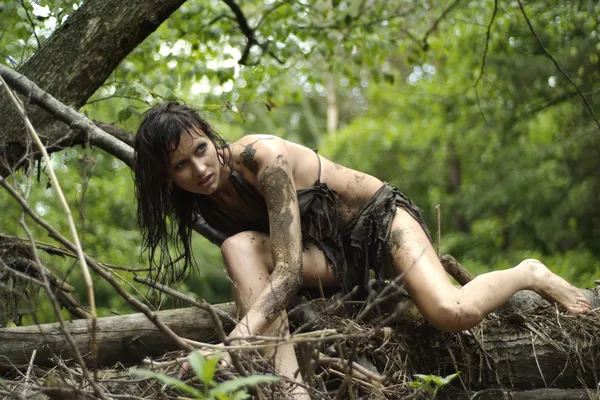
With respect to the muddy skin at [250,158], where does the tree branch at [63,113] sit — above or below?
above

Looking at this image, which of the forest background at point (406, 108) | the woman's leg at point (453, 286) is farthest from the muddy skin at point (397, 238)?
the forest background at point (406, 108)

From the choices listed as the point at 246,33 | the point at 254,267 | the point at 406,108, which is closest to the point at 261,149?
the point at 254,267

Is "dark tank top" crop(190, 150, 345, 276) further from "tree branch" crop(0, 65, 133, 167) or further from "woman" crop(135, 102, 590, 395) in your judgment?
"tree branch" crop(0, 65, 133, 167)

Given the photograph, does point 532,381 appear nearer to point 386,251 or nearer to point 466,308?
point 466,308

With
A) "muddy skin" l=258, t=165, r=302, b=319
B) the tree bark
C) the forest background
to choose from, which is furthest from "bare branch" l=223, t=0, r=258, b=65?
"muddy skin" l=258, t=165, r=302, b=319

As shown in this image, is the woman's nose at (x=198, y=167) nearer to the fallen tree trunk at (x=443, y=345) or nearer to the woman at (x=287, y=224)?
the woman at (x=287, y=224)

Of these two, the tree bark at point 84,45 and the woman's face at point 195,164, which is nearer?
the woman's face at point 195,164

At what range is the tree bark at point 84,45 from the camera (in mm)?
3803

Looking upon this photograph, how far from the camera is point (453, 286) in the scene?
3.13 meters

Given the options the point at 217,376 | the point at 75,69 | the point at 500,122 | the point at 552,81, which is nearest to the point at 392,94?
the point at 500,122

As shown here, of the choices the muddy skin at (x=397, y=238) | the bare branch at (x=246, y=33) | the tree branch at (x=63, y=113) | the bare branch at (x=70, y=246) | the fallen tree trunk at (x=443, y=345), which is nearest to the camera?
the bare branch at (x=70, y=246)

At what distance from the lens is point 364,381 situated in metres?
2.86

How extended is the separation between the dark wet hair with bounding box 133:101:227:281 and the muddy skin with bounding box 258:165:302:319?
30 centimetres

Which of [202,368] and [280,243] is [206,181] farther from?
[202,368]
